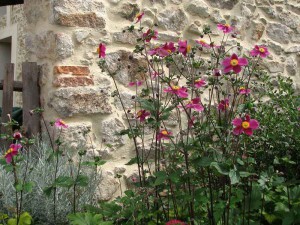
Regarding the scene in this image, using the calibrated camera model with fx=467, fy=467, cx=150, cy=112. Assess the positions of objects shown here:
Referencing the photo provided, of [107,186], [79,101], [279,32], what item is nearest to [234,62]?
[79,101]

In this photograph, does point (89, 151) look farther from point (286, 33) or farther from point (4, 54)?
point (4, 54)

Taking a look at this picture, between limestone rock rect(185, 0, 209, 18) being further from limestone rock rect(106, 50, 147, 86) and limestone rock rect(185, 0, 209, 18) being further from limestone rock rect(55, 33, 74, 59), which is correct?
limestone rock rect(55, 33, 74, 59)

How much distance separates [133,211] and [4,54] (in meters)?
6.42

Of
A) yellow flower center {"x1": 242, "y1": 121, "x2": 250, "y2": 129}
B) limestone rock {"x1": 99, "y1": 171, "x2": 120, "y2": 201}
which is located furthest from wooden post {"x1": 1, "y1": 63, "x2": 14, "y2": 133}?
yellow flower center {"x1": 242, "y1": 121, "x2": 250, "y2": 129}

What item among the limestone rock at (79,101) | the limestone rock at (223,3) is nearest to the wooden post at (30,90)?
the limestone rock at (79,101)

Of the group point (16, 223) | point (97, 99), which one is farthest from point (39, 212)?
point (97, 99)

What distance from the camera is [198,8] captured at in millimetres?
4023

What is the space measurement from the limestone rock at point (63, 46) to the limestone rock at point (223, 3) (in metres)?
1.47

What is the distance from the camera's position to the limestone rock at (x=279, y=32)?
460cm

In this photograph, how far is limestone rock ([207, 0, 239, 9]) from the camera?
4164mm

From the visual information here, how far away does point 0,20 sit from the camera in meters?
7.98

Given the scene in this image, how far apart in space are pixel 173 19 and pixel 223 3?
0.64 m

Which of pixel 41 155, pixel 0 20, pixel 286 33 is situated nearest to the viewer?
pixel 41 155

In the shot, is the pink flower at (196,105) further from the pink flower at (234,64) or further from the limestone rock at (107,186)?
the limestone rock at (107,186)
